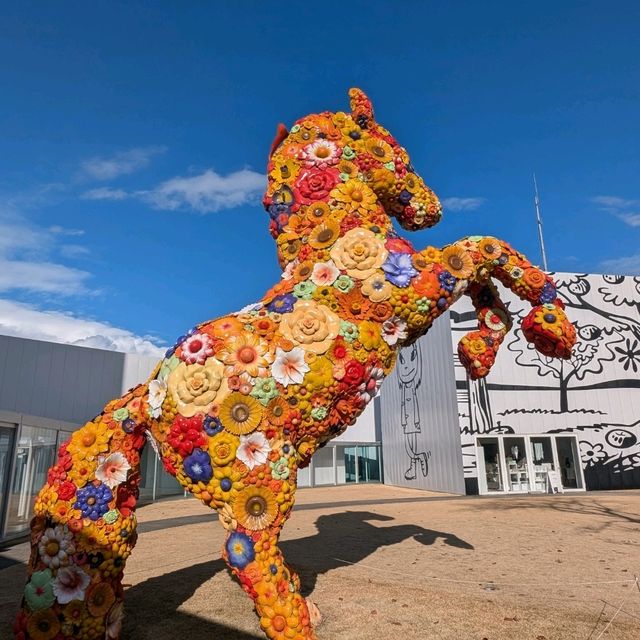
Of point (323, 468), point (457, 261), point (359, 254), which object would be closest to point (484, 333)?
point (457, 261)

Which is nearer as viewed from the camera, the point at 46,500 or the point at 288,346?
the point at 46,500

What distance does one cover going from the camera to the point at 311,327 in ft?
11.7

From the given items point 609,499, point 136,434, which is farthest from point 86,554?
point 609,499

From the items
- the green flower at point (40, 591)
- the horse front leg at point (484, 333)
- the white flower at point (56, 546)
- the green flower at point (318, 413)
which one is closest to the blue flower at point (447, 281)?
the horse front leg at point (484, 333)

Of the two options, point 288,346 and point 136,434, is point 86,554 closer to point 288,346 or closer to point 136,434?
point 136,434

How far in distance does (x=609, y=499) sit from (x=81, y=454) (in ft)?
48.2

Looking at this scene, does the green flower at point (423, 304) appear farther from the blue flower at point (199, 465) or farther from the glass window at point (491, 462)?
the glass window at point (491, 462)

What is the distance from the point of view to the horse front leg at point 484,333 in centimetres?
431

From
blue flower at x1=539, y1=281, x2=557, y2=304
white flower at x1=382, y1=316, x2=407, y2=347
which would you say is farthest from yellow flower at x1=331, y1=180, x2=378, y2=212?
blue flower at x1=539, y1=281, x2=557, y2=304

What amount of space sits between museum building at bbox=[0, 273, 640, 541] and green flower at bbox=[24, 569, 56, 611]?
13.8m

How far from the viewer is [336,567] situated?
6234mm

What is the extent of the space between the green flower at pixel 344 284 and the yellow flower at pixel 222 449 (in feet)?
4.23

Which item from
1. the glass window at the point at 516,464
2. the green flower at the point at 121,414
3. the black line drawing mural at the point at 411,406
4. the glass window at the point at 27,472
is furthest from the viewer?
the black line drawing mural at the point at 411,406

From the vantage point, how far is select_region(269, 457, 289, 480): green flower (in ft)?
10.8
